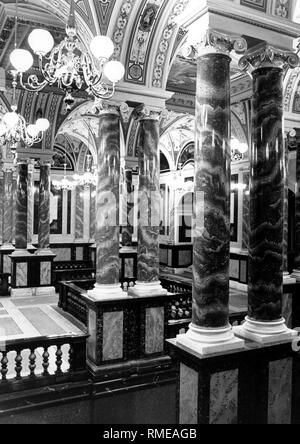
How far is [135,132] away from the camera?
1455 cm

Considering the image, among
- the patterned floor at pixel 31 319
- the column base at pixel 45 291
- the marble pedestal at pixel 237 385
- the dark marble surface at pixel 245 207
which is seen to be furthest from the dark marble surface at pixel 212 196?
the dark marble surface at pixel 245 207

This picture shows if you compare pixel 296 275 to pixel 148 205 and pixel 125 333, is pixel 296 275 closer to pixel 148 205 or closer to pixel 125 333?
pixel 148 205

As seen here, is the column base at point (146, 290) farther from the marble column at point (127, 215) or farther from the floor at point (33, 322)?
the marble column at point (127, 215)

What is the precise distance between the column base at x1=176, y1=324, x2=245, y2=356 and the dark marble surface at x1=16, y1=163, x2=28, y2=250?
9.98 metres

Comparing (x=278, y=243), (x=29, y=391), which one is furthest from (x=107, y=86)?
(x=29, y=391)

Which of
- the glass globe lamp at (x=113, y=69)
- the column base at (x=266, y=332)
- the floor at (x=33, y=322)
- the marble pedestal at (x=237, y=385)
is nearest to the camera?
the marble pedestal at (x=237, y=385)

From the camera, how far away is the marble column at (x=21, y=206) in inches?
511

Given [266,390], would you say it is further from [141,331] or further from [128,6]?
[128,6]

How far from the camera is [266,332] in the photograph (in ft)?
14.2

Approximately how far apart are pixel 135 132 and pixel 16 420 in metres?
11.2

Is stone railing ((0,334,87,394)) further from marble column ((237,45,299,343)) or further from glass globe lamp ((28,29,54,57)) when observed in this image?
glass globe lamp ((28,29,54,57))

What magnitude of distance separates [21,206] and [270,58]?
10.2 metres

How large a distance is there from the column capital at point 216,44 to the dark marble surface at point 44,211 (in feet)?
33.3

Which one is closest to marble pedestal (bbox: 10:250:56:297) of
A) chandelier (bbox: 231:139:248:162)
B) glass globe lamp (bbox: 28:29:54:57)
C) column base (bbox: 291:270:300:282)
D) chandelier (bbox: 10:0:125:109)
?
chandelier (bbox: 231:139:248:162)
